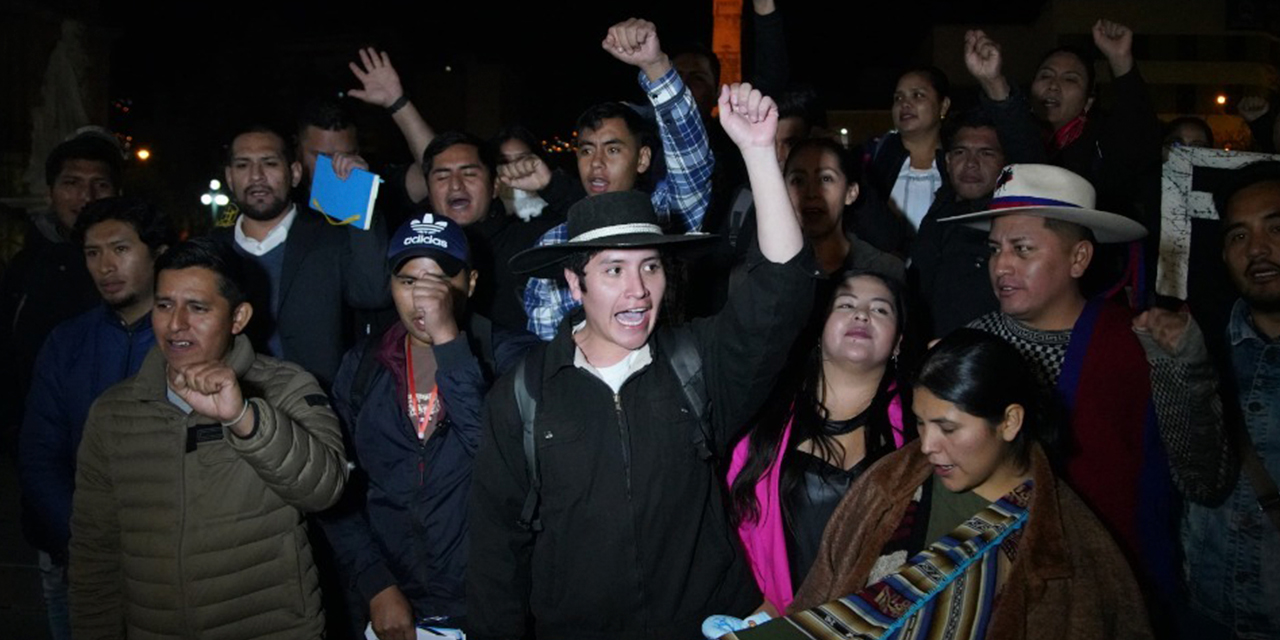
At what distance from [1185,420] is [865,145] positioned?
3.65m

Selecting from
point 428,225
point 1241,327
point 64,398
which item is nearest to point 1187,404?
point 1241,327

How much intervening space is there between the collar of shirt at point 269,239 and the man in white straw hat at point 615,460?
2269 millimetres

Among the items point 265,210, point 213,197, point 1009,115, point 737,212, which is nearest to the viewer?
point 1009,115

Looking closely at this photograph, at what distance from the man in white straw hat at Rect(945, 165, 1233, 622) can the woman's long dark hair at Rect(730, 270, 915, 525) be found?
0.51 meters

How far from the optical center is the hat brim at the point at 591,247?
2.90 metres

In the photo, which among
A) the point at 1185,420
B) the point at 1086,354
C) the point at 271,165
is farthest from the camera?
the point at 271,165

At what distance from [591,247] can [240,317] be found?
5.57 feet

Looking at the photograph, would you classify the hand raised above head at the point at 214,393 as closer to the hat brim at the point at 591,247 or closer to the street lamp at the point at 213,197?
the hat brim at the point at 591,247

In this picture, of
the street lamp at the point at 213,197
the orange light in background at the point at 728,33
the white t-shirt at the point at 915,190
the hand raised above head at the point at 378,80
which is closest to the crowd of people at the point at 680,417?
the white t-shirt at the point at 915,190

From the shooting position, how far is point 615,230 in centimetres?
298

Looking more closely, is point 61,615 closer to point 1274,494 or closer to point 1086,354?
point 1086,354

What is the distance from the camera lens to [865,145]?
645 cm

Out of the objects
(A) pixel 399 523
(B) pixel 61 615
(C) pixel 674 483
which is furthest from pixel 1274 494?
(B) pixel 61 615

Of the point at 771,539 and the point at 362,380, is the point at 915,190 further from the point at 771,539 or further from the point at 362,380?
the point at 362,380
